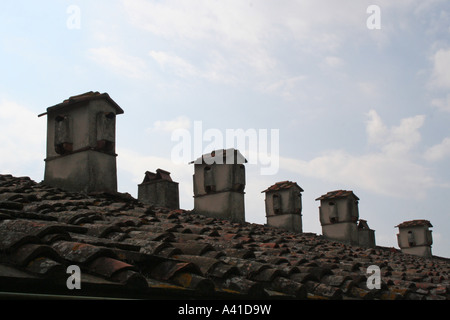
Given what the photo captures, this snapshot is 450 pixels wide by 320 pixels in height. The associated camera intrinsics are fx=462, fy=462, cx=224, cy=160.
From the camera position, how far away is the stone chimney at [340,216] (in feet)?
55.7

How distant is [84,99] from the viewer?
9523mm

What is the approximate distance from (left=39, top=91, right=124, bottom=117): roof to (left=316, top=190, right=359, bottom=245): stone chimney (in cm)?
1005

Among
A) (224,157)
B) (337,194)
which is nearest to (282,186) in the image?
(337,194)

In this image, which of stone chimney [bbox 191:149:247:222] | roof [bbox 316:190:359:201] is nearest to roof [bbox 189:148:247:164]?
stone chimney [bbox 191:149:247:222]

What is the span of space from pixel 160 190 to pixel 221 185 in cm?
171

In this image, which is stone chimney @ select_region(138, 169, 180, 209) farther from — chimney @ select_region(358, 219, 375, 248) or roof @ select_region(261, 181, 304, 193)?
chimney @ select_region(358, 219, 375, 248)

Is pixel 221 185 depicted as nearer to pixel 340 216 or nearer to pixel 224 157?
pixel 224 157

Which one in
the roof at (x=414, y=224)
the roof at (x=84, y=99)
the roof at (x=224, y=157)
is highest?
the roof at (x=84, y=99)

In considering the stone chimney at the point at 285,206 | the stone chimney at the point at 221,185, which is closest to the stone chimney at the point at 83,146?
the stone chimney at the point at 221,185

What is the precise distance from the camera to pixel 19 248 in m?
3.12

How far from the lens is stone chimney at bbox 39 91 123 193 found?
30.4 feet

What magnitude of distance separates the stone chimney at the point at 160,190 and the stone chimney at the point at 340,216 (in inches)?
268

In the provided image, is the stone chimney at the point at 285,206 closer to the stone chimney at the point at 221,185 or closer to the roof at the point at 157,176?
the stone chimney at the point at 221,185
